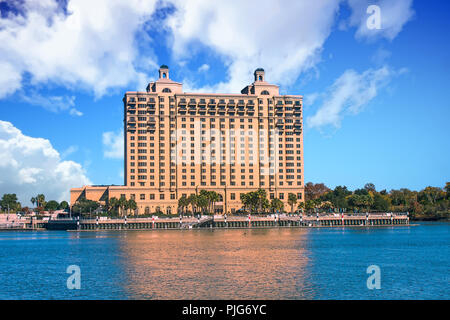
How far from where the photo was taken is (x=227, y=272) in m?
73.8

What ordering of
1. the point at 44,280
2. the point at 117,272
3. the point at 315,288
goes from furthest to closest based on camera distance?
1. the point at 117,272
2. the point at 44,280
3. the point at 315,288

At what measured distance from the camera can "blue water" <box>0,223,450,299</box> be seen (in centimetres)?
5969

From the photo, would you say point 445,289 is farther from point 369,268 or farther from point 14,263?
point 14,263

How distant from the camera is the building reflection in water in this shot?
59094 mm

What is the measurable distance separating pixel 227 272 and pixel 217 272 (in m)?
1.42

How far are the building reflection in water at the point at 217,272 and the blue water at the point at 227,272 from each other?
Answer: 11 centimetres

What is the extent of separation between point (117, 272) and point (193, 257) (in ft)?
64.1

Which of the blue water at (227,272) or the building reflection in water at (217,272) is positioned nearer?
the building reflection in water at (217,272)

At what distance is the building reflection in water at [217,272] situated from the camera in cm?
5909

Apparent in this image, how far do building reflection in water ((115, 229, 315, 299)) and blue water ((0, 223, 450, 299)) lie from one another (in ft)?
0.36

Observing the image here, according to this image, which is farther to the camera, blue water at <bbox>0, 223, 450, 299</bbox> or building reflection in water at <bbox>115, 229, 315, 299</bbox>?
blue water at <bbox>0, 223, 450, 299</bbox>
